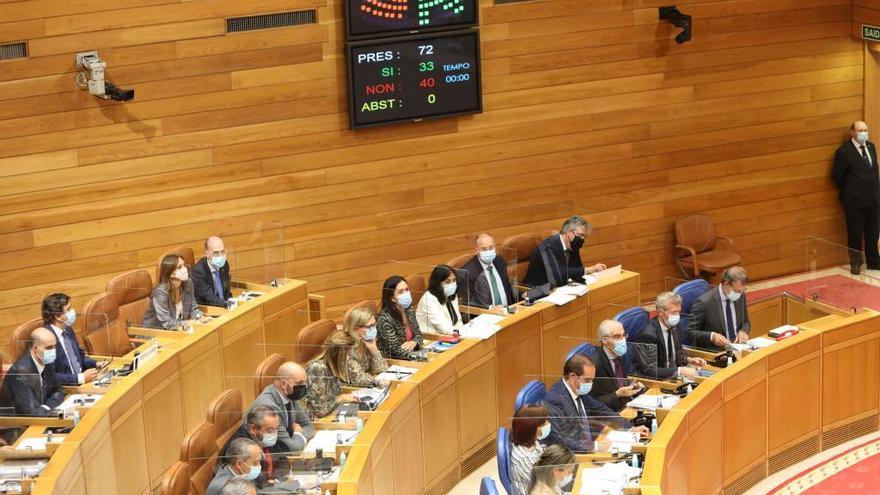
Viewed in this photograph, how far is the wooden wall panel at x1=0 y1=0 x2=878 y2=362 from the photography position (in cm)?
1022

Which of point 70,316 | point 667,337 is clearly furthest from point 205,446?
point 667,337

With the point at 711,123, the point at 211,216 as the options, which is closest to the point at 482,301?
the point at 211,216

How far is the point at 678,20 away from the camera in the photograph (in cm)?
1170

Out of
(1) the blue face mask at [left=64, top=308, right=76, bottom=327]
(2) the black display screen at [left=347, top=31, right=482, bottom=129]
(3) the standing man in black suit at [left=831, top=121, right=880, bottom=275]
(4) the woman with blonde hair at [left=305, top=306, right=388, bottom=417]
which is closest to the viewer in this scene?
(4) the woman with blonde hair at [left=305, top=306, right=388, bottom=417]

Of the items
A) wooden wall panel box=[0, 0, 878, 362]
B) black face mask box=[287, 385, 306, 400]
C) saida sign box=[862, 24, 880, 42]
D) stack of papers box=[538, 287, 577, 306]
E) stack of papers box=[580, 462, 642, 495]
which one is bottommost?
stack of papers box=[580, 462, 642, 495]

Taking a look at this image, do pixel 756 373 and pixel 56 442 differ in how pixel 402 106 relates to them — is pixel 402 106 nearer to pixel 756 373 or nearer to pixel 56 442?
pixel 756 373

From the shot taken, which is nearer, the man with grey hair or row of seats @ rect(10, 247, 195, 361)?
the man with grey hair

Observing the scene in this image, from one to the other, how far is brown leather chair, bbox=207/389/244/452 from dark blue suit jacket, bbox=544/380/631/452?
5.65ft

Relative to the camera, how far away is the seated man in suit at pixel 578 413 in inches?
291

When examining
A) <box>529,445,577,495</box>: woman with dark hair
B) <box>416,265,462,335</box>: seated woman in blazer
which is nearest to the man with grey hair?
<box>529,445,577,495</box>: woman with dark hair

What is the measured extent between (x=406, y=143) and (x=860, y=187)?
4477 millimetres

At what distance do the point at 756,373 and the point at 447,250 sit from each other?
3587 millimetres

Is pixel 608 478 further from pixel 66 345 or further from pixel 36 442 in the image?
pixel 66 345

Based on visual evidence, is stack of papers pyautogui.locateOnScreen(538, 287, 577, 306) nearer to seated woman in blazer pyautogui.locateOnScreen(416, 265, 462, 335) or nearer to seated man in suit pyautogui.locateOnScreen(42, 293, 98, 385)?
seated woman in blazer pyautogui.locateOnScreen(416, 265, 462, 335)
